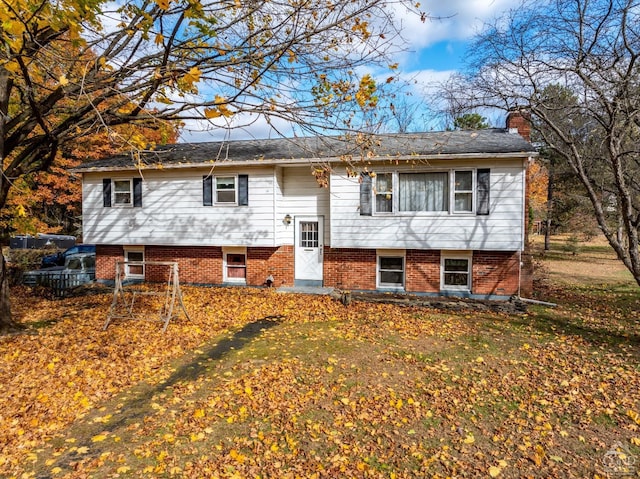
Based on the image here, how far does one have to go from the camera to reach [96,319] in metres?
9.33

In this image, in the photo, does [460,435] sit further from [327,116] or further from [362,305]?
[362,305]

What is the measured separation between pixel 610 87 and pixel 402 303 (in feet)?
23.1

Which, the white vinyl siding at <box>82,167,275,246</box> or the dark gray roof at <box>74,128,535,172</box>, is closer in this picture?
the dark gray roof at <box>74,128,535,172</box>

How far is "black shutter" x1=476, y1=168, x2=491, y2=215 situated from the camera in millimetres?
11477

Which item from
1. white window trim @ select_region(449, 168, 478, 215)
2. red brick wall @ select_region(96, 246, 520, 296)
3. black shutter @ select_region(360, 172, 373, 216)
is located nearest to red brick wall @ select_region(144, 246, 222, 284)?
red brick wall @ select_region(96, 246, 520, 296)

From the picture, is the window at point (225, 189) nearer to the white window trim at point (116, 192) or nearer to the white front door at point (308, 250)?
the white front door at point (308, 250)

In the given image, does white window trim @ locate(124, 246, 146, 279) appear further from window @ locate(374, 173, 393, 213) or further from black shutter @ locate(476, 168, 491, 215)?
black shutter @ locate(476, 168, 491, 215)

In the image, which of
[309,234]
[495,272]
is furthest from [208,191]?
[495,272]

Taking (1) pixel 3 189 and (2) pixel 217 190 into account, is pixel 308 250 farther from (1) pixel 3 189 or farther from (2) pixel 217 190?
(1) pixel 3 189

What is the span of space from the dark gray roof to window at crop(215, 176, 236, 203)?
28.6 inches

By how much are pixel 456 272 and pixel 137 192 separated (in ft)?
37.7

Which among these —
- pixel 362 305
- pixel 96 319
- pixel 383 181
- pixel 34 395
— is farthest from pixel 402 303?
pixel 34 395

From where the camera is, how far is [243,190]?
43.7ft

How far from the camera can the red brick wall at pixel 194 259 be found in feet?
46.1
